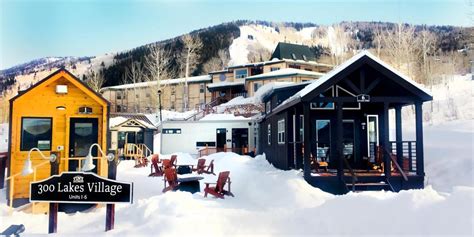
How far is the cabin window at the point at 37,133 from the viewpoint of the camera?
10.3m

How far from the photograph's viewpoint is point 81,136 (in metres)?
10.8

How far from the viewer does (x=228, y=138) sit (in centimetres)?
2947

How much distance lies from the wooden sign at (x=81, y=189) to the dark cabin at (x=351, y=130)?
590 centimetres

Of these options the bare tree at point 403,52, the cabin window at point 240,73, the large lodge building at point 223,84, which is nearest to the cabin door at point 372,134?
the bare tree at point 403,52

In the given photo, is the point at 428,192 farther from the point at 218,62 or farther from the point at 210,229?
the point at 218,62

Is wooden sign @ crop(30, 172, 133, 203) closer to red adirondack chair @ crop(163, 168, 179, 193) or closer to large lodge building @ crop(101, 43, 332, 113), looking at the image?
red adirondack chair @ crop(163, 168, 179, 193)

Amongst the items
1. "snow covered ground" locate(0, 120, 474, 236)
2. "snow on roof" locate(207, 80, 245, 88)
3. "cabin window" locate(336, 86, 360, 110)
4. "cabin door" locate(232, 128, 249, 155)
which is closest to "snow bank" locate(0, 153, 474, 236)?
"snow covered ground" locate(0, 120, 474, 236)

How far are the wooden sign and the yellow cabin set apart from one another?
14.4 feet

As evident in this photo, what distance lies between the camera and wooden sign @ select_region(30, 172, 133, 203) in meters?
6.15

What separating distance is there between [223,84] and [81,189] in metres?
Result: 39.5

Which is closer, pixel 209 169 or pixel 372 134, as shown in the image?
A: pixel 372 134

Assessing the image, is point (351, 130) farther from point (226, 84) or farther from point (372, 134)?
point (226, 84)

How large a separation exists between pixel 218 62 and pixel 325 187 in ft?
190

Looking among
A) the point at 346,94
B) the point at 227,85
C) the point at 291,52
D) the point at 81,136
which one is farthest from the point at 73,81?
the point at 291,52
